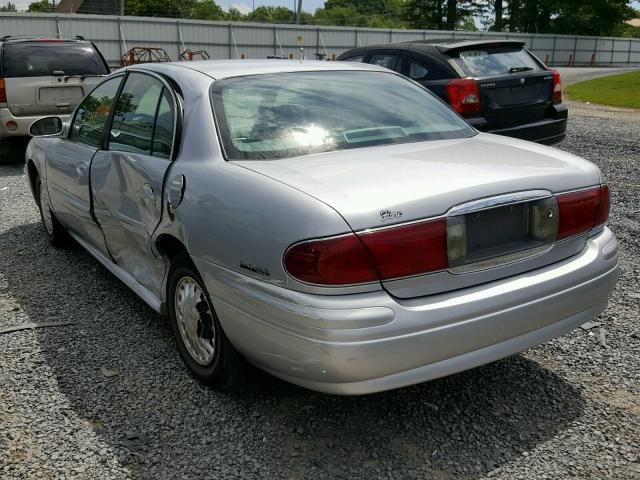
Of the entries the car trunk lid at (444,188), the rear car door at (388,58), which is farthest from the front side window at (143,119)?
the rear car door at (388,58)

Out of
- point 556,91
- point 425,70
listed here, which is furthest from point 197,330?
point 556,91

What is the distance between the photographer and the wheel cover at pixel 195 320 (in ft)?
10.5

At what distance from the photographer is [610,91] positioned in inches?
871

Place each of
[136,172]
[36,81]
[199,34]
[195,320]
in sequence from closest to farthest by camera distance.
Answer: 1. [195,320]
2. [136,172]
3. [36,81]
4. [199,34]

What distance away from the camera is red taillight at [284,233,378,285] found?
7.97 feet

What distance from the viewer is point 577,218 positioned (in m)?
2.98

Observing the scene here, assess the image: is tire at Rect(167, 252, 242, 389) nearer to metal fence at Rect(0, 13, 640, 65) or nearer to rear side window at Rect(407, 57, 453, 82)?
rear side window at Rect(407, 57, 453, 82)

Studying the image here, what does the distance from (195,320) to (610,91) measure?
867 inches

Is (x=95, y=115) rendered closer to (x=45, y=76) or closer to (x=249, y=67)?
(x=249, y=67)

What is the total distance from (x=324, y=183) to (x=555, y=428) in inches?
58.0

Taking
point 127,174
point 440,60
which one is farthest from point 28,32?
point 127,174

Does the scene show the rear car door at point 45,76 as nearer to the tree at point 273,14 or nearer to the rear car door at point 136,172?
the rear car door at point 136,172

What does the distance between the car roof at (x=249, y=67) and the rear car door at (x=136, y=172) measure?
0.14 meters

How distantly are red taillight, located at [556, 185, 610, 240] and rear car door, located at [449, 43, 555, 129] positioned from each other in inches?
187
